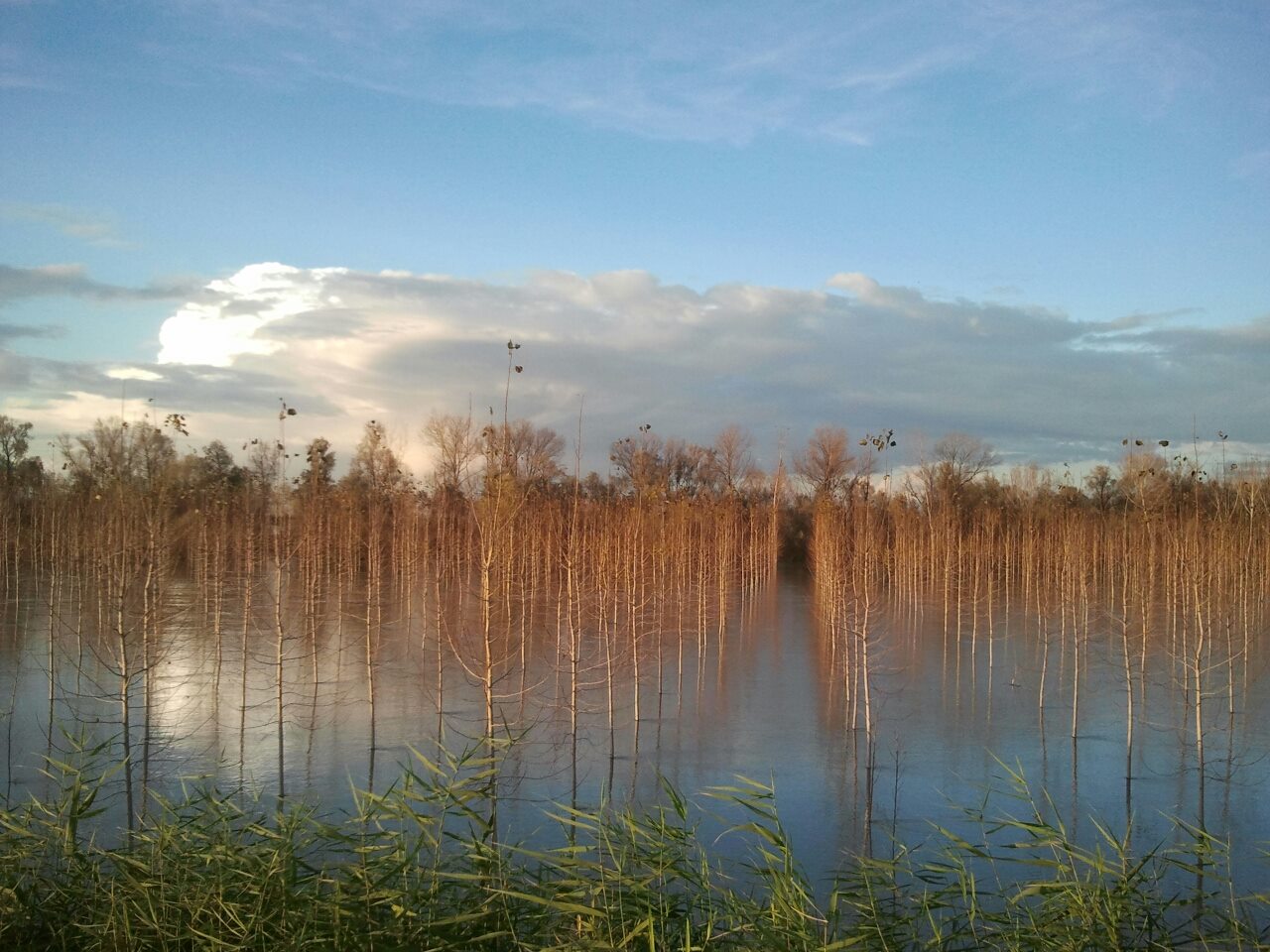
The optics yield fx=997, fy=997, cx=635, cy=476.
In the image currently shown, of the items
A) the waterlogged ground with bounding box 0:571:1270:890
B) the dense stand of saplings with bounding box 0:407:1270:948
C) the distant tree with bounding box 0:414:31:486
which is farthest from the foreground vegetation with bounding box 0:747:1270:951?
the distant tree with bounding box 0:414:31:486

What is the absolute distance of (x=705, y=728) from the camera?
14.2 metres

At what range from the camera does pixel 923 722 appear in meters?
14.6

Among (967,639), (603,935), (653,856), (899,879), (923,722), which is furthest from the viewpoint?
(967,639)

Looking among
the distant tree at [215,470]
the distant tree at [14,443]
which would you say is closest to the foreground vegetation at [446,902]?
the distant tree at [215,470]

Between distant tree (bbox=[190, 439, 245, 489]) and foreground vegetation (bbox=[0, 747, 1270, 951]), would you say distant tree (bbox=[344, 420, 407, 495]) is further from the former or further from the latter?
foreground vegetation (bbox=[0, 747, 1270, 951])

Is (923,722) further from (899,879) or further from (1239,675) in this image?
(1239,675)

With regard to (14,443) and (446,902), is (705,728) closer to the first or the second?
(446,902)

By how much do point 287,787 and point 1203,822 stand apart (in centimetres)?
969

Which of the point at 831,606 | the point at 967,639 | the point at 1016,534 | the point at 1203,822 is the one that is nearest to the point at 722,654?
the point at 831,606

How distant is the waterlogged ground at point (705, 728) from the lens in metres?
10.7

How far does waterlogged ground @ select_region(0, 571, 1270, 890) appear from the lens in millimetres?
10719

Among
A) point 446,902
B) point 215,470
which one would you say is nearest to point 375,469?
point 215,470

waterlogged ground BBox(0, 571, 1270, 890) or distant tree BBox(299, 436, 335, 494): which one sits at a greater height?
distant tree BBox(299, 436, 335, 494)

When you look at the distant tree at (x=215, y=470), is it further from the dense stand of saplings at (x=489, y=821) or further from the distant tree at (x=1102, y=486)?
the distant tree at (x=1102, y=486)
